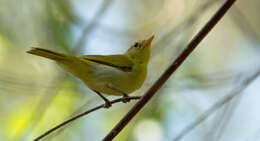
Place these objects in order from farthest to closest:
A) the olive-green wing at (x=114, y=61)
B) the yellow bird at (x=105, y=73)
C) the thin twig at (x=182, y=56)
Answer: the olive-green wing at (x=114, y=61), the yellow bird at (x=105, y=73), the thin twig at (x=182, y=56)

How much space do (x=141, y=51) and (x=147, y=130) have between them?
954mm

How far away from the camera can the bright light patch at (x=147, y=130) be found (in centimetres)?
371

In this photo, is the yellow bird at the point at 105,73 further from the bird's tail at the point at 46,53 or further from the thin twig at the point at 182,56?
the thin twig at the point at 182,56

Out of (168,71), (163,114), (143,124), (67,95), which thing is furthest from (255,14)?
(168,71)

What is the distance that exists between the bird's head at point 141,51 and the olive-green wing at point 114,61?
0.24m

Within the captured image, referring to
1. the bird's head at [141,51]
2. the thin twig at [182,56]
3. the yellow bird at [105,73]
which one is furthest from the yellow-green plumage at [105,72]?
the thin twig at [182,56]

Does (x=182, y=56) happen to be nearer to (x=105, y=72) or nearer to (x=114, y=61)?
(x=105, y=72)

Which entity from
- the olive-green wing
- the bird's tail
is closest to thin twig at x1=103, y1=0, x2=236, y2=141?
the bird's tail

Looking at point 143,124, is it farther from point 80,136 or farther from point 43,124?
point 43,124

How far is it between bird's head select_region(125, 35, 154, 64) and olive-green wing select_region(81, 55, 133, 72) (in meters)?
0.24

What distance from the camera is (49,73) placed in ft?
15.3

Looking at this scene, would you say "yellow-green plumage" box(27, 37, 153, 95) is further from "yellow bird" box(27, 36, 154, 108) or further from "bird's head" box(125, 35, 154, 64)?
"bird's head" box(125, 35, 154, 64)

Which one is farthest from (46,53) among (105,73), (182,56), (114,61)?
(182,56)

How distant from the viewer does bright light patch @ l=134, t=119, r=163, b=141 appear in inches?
146
